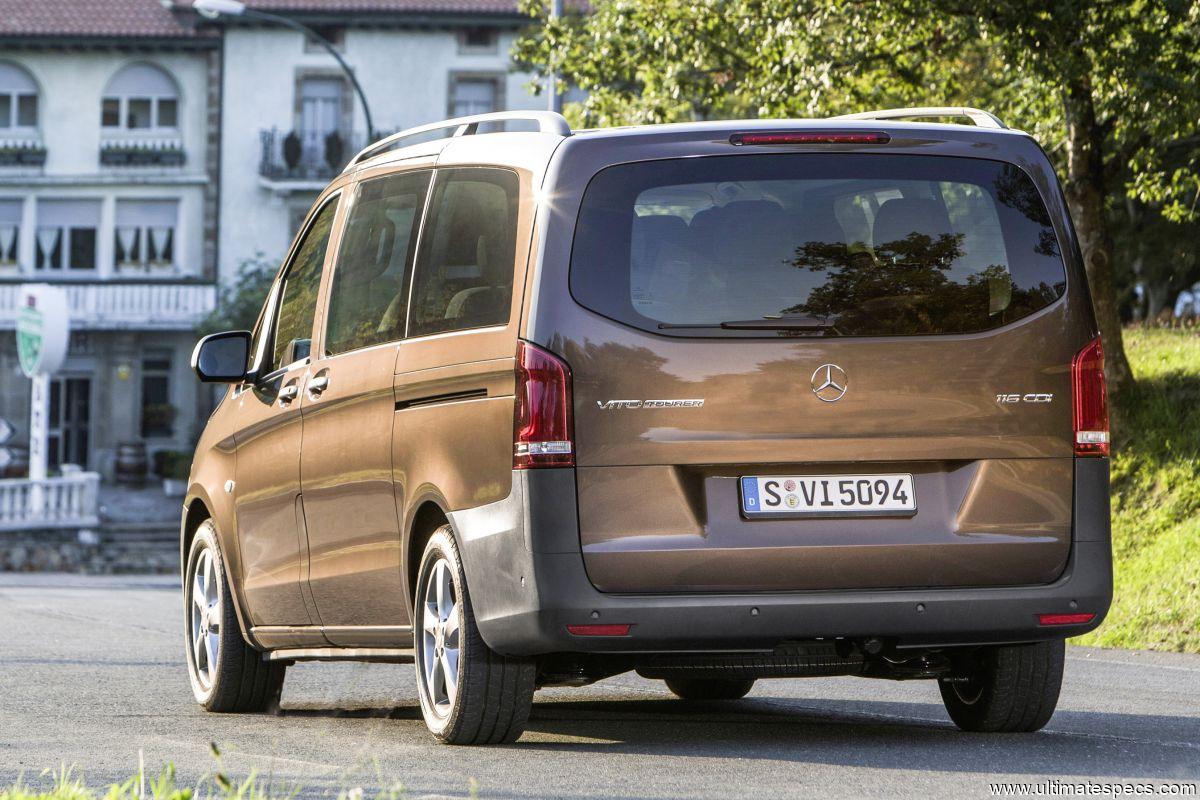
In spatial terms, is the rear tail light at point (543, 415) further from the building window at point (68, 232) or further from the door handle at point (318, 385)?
the building window at point (68, 232)

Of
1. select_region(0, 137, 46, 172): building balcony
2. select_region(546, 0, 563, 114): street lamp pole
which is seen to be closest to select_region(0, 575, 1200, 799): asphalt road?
select_region(546, 0, 563, 114): street lamp pole

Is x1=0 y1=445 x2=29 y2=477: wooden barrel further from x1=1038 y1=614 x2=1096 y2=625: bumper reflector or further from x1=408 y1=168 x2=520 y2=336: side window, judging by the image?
x1=1038 y1=614 x2=1096 y2=625: bumper reflector

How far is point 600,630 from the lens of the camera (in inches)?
245

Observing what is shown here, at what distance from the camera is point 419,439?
6.85 metres

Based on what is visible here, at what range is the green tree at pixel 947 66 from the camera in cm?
1598

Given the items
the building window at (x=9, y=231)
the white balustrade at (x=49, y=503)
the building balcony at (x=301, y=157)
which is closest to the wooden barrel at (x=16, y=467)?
the building window at (x=9, y=231)

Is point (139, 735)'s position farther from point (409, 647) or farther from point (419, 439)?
point (419, 439)

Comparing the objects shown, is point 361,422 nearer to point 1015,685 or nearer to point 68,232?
point 1015,685

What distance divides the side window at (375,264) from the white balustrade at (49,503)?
3052 cm

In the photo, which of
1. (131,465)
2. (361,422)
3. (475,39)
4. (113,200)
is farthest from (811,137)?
(113,200)

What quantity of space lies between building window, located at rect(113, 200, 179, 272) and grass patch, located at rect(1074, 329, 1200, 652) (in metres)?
36.6

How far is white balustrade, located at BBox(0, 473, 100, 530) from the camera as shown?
37062 mm

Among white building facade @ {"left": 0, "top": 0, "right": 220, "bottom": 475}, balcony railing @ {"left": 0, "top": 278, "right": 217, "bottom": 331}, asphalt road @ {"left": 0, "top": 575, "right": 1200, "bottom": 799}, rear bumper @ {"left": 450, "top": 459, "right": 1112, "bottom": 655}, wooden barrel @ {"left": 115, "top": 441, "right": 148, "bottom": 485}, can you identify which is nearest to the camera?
asphalt road @ {"left": 0, "top": 575, "right": 1200, "bottom": 799}

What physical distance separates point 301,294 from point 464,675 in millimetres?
2237
